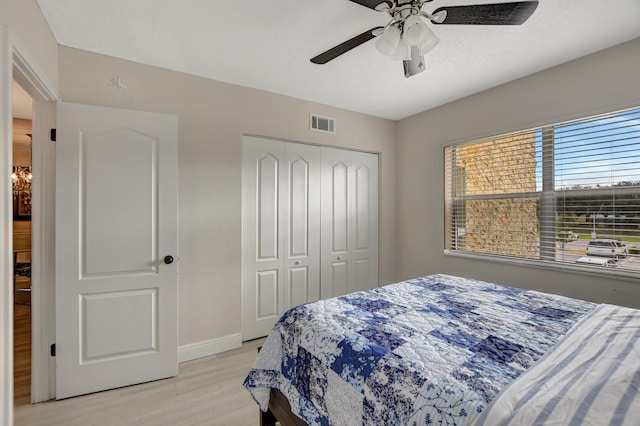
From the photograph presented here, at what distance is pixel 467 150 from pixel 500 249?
1088 mm

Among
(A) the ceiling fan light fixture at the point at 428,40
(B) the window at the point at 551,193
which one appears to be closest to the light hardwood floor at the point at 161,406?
(A) the ceiling fan light fixture at the point at 428,40

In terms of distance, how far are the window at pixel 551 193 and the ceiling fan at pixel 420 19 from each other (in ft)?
5.12

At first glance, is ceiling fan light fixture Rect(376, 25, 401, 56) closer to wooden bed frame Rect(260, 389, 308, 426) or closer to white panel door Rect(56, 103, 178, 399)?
white panel door Rect(56, 103, 178, 399)

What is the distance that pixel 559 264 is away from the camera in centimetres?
250

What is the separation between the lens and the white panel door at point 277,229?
9.67 feet

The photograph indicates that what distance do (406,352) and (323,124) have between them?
2.69m

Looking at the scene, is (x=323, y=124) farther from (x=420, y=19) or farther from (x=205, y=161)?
(x=420, y=19)

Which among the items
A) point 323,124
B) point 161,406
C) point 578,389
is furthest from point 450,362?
point 323,124

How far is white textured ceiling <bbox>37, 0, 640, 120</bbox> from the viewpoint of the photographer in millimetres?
1796

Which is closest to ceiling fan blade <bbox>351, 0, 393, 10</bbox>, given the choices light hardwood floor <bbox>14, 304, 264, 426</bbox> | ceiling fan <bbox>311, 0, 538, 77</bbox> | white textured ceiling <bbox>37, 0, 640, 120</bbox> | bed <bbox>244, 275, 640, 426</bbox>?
ceiling fan <bbox>311, 0, 538, 77</bbox>

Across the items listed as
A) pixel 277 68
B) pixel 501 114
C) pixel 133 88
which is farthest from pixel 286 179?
pixel 501 114

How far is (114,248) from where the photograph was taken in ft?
7.13

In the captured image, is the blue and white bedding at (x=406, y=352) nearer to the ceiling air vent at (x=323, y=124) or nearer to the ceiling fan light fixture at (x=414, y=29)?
the ceiling fan light fixture at (x=414, y=29)

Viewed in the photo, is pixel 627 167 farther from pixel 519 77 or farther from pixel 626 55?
pixel 519 77
